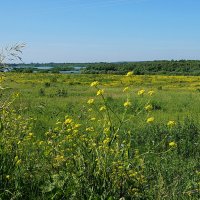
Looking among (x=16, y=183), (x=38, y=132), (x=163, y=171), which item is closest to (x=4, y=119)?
(x=16, y=183)

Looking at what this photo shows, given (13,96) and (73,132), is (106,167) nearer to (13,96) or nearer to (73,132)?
(73,132)

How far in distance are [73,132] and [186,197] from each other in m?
1.43

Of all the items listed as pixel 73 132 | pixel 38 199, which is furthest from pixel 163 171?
pixel 38 199

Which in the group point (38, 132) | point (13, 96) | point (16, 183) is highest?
point (13, 96)

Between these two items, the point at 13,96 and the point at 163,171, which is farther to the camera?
the point at 163,171

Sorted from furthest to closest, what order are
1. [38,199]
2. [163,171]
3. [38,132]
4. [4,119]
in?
[38,132] → [163,171] → [4,119] → [38,199]

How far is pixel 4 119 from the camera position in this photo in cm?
418

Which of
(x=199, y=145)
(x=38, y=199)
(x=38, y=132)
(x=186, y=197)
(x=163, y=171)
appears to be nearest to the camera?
(x=38, y=199)

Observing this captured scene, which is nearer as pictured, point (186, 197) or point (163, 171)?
point (186, 197)

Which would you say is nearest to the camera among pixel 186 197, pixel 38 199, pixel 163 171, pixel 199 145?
pixel 38 199

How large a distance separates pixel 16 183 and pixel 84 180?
0.61 metres

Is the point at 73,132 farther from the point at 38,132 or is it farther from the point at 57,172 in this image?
the point at 38,132

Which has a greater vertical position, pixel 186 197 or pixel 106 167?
pixel 106 167

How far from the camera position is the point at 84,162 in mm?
4078
